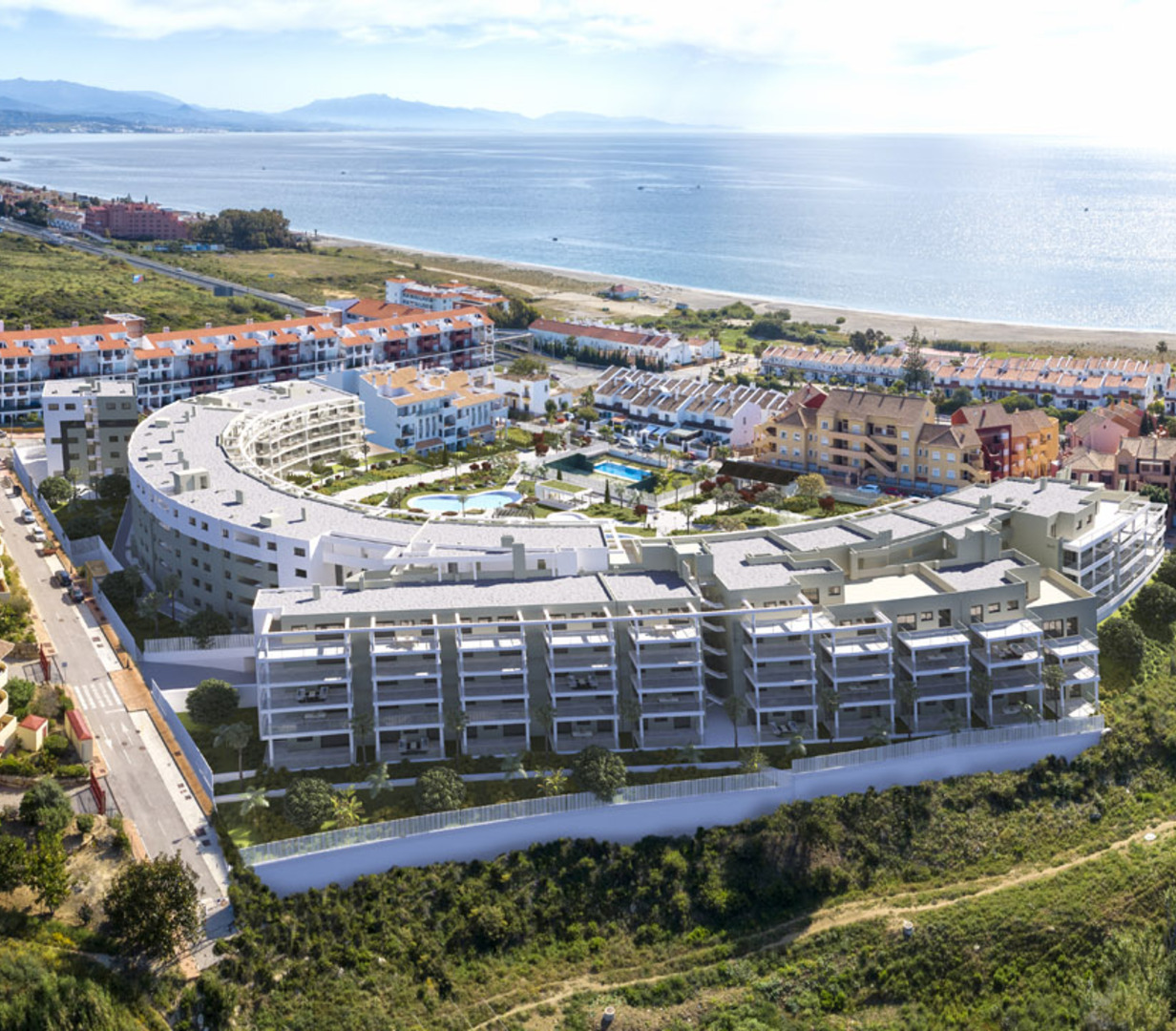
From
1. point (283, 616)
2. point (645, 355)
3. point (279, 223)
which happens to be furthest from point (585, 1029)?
point (279, 223)

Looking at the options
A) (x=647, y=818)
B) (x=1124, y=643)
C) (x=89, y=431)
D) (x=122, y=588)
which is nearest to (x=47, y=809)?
(x=647, y=818)

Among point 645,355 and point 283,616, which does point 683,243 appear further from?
point 283,616

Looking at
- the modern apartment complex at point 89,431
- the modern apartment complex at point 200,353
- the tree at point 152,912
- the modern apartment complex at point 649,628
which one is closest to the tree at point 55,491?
the modern apartment complex at point 89,431

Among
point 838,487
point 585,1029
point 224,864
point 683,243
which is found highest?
point 683,243

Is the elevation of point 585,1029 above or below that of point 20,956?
below

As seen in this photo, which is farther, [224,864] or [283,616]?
[283,616]

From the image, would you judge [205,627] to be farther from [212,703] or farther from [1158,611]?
[1158,611]

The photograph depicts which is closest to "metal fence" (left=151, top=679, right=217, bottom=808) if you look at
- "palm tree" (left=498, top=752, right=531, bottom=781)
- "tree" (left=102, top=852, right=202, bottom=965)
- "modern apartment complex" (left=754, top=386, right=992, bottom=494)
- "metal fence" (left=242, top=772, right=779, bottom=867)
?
"metal fence" (left=242, top=772, right=779, bottom=867)

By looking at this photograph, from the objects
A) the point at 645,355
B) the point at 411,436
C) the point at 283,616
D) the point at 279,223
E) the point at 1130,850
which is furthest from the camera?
the point at 279,223
